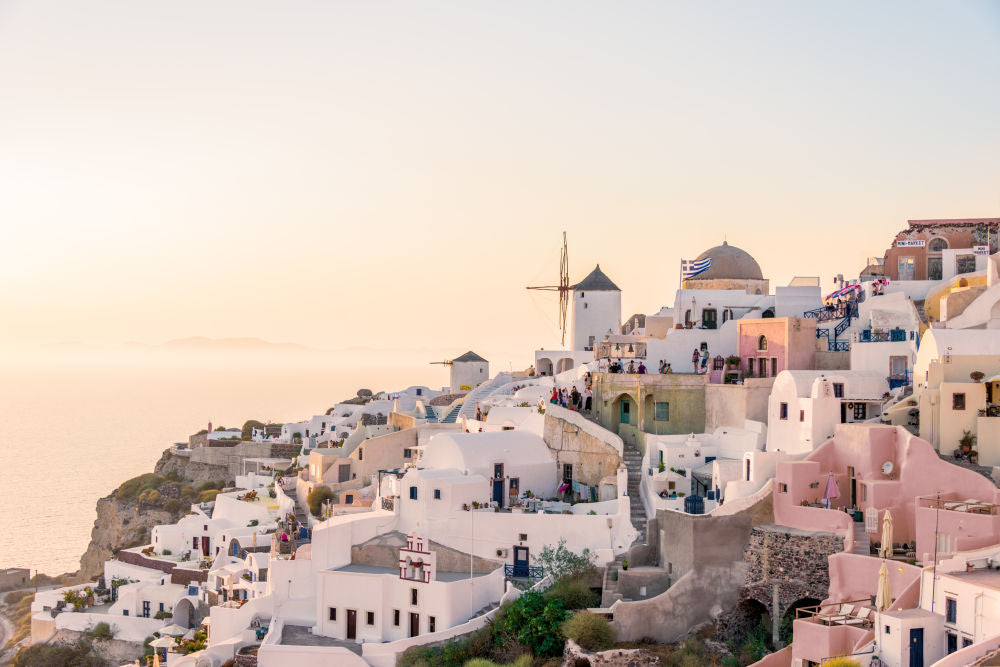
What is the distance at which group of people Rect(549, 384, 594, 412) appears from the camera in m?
35.4

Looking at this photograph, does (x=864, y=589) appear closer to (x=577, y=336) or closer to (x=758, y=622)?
(x=758, y=622)

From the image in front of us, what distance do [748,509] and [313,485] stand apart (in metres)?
20.5

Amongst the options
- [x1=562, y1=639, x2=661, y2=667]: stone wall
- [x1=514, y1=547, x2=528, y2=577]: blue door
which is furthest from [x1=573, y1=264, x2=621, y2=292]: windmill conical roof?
[x1=562, y1=639, x2=661, y2=667]: stone wall

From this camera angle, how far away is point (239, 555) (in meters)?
36.6

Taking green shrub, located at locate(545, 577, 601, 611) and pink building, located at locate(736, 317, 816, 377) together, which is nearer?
green shrub, located at locate(545, 577, 601, 611)

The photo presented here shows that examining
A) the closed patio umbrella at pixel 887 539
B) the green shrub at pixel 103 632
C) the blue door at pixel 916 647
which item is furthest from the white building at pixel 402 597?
the green shrub at pixel 103 632

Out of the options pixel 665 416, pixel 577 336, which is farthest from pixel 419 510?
pixel 577 336

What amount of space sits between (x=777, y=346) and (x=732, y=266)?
1024 centimetres

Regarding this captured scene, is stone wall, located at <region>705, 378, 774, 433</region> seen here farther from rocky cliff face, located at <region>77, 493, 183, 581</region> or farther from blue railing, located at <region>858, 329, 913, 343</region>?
rocky cliff face, located at <region>77, 493, 183, 581</region>

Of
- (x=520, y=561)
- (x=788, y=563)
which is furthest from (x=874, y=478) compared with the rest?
(x=520, y=561)

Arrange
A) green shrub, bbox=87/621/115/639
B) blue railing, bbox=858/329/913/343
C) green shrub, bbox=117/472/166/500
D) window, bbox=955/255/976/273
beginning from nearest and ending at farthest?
blue railing, bbox=858/329/913/343, window, bbox=955/255/976/273, green shrub, bbox=87/621/115/639, green shrub, bbox=117/472/166/500

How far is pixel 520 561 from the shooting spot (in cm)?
2783

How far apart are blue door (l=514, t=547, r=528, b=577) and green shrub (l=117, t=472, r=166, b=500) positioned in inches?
1274

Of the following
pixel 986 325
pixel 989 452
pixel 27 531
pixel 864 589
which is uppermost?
pixel 986 325
